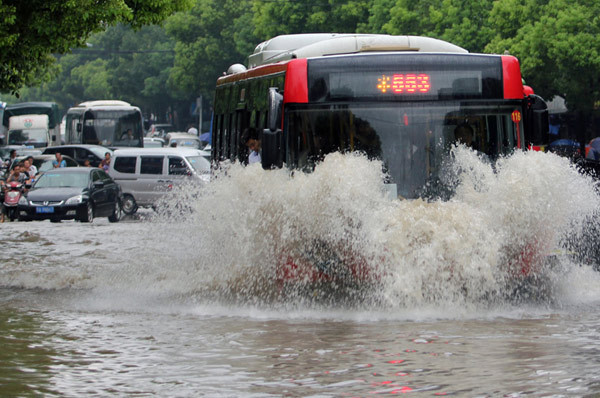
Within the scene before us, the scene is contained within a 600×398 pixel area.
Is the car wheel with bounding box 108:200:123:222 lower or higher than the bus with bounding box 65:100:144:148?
lower

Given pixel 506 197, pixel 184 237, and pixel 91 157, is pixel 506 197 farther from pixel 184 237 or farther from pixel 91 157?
pixel 91 157

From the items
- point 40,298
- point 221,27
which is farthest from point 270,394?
point 221,27

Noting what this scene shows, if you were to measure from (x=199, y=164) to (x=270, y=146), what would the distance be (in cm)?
2010

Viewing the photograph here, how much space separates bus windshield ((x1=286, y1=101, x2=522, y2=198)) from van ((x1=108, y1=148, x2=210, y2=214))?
19098 mm

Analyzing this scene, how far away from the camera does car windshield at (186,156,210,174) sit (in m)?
30.8

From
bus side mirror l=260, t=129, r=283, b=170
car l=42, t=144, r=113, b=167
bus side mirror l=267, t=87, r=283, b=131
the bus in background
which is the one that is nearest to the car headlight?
car l=42, t=144, r=113, b=167

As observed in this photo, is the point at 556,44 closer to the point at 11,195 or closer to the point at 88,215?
the point at 88,215

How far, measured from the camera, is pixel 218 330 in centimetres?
1038

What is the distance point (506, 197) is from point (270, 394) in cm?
419

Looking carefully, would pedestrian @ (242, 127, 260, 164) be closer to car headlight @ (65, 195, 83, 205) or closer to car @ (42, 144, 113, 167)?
car headlight @ (65, 195, 83, 205)

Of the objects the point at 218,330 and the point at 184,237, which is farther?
the point at 184,237

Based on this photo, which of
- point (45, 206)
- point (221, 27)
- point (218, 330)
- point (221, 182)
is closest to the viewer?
point (218, 330)

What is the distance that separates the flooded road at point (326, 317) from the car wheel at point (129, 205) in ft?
56.4

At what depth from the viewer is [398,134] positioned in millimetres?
11570
